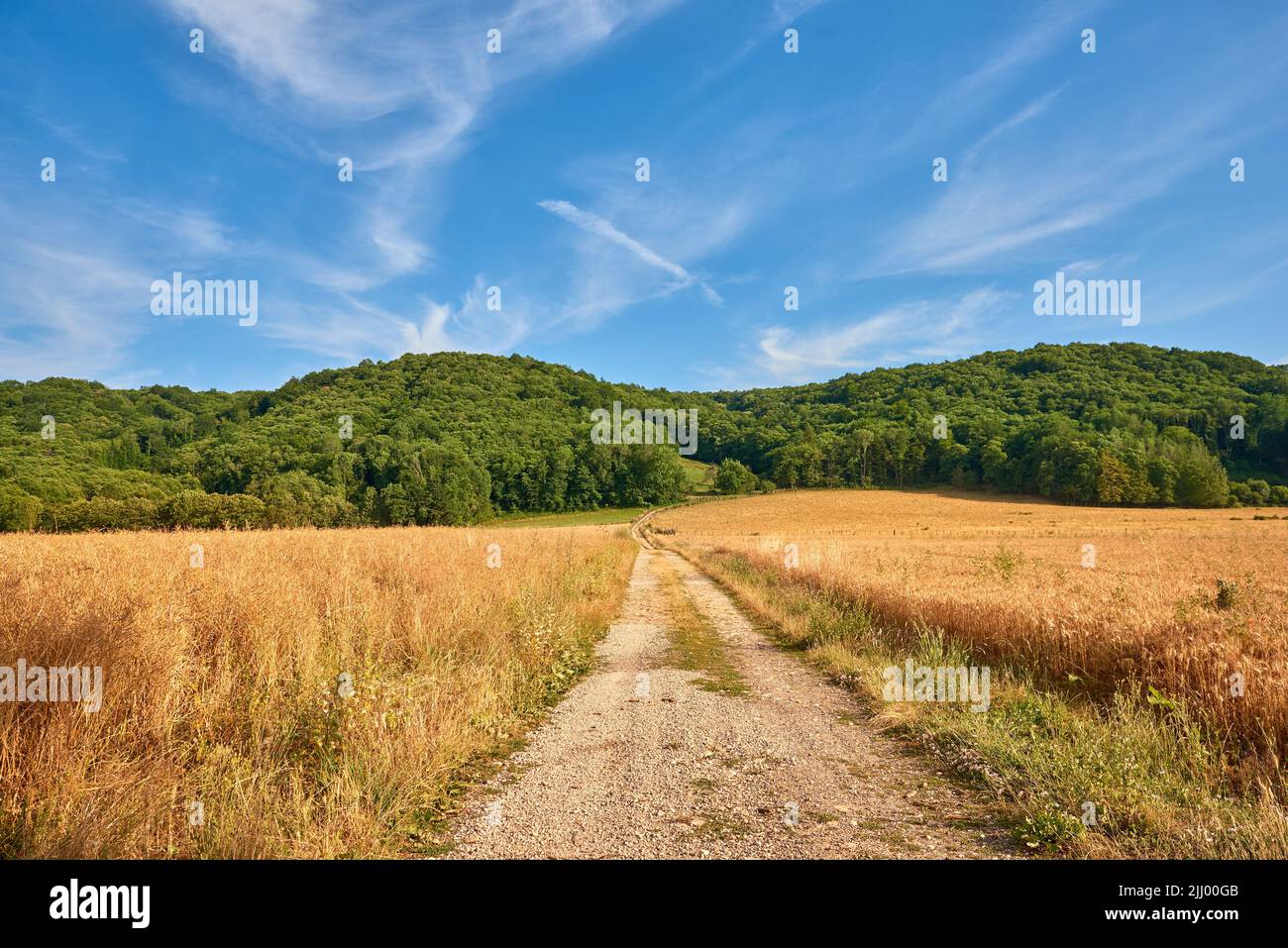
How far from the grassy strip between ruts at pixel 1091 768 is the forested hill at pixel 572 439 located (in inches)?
1273

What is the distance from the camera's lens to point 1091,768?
4758 mm

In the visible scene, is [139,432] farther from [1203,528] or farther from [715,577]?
[1203,528]

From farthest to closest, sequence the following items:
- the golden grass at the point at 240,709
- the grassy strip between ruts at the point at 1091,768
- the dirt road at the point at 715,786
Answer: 1. the dirt road at the point at 715,786
2. the grassy strip between ruts at the point at 1091,768
3. the golden grass at the point at 240,709

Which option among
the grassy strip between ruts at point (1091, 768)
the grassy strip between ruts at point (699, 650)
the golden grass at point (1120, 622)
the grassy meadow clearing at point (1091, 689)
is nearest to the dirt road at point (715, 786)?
the grassy strip between ruts at point (699, 650)

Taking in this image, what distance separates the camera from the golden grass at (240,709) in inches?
136

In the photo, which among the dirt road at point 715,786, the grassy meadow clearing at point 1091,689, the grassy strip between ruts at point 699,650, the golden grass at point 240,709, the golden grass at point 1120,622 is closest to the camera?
the golden grass at point 240,709

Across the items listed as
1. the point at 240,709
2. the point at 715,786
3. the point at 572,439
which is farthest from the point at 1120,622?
the point at 572,439

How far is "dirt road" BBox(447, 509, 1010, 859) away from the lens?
Answer: 156 inches

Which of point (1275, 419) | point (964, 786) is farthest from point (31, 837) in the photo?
point (1275, 419)

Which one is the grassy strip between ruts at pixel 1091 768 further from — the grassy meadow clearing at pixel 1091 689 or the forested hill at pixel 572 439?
the forested hill at pixel 572 439

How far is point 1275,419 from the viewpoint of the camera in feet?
321

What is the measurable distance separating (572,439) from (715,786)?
110 metres

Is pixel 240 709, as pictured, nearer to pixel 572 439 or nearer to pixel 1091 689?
pixel 1091 689
